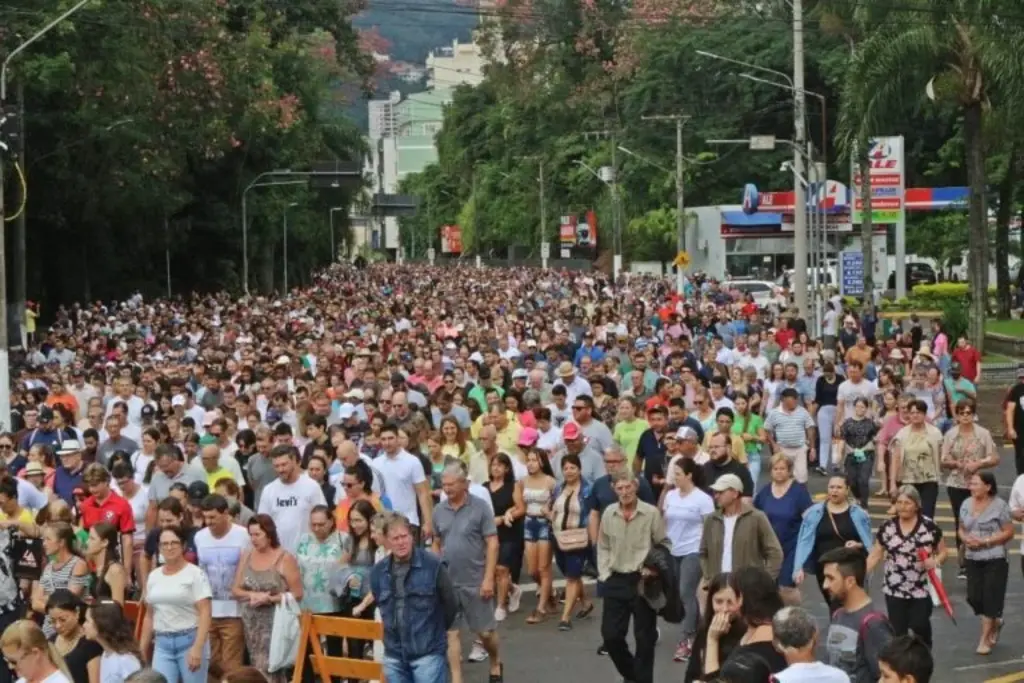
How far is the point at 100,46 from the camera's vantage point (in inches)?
1423

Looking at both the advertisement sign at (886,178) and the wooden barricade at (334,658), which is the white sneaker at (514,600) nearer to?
the wooden barricade at (334,658)

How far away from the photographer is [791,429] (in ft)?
59.7

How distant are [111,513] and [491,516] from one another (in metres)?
2.67

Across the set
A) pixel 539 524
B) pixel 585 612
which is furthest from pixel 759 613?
pixel 585 612

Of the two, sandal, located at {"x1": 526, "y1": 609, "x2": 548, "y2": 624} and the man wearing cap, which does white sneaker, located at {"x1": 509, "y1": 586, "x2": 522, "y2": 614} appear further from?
the man wearing cap

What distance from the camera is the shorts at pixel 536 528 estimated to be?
1458cm

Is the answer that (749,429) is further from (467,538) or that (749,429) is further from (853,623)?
(853,623)

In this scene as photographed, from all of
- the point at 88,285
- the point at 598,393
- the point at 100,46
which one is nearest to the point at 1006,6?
the point at 598,393

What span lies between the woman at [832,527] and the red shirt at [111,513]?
14.6 ft

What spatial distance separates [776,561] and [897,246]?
4320 cm

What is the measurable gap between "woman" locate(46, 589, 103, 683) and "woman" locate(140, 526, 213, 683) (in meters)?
0.98

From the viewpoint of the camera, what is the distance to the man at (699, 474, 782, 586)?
11266 millimetres

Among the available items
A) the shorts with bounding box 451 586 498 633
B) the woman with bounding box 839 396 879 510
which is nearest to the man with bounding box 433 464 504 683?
the shorts with bounding box 451 586 498 633

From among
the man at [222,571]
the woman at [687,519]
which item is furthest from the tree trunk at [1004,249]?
the man at [222,571]
